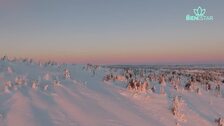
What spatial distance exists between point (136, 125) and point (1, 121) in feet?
9.63

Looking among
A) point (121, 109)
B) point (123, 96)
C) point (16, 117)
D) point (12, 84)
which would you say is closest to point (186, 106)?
point (123, 96)

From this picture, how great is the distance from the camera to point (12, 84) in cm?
1153

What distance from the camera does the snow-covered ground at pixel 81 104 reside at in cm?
927

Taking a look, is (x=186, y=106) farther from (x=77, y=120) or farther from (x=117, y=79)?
(x=77, y=120)

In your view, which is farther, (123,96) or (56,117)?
(123,96)

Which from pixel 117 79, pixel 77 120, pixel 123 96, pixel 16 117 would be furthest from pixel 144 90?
pixel 16 117

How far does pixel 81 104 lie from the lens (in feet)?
34.8

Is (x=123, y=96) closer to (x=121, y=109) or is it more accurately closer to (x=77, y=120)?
(x=121, y=109)

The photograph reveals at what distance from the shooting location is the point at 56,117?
9.20 meters

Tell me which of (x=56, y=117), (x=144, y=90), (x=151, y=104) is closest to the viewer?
(x=56, y=117)

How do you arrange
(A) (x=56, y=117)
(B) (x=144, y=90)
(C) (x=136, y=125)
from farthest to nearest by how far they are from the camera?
(B) (x=144, y=90)
(C) (x=136, y=125)
(A) (x=56, y=117)

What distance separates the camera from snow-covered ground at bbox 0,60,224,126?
9273 millimetres

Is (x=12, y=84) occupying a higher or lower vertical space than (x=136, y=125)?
higher

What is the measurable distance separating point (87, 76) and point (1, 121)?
289 inches
